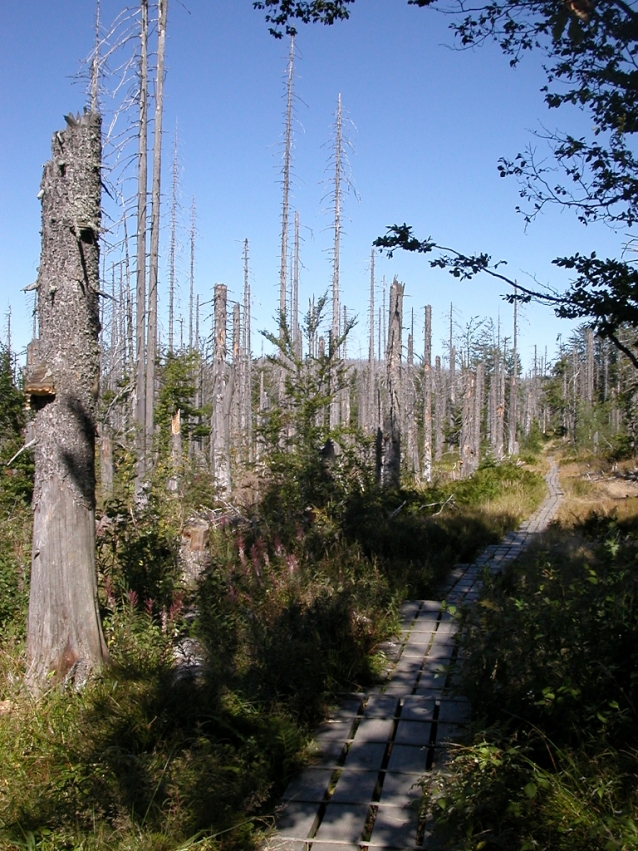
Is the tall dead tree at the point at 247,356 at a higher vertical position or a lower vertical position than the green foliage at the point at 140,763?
higher

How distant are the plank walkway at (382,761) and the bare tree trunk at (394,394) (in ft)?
34.5

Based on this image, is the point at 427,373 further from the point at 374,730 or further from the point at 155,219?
the point at 374,730

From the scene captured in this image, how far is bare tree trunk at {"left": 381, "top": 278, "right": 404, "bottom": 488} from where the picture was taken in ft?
53.9

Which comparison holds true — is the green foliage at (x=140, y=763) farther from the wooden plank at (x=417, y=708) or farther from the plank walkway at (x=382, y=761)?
the wooden plank at (x=417, y=708)

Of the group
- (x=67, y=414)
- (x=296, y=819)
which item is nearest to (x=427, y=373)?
(x=67, y=414)

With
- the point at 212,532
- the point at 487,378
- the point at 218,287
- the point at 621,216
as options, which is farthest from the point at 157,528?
the point at 487,378

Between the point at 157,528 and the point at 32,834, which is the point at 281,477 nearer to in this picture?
the point at 157,528

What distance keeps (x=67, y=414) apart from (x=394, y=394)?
11840 mm

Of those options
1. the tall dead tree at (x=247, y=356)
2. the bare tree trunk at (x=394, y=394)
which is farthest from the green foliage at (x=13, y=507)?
the tall dead tree at (x=247, y=356)

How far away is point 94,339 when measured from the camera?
546 centimetres

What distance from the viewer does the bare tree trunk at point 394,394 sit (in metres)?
16.4

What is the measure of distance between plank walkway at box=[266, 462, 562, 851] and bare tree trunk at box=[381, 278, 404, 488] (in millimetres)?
10514

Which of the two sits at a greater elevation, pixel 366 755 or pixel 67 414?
pixel 67 414

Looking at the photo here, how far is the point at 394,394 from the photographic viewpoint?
1653 cm
